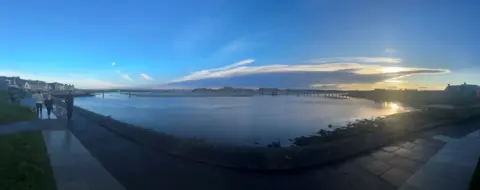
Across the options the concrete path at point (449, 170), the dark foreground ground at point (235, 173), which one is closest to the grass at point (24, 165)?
the dark foreground ground at point (235, 173)

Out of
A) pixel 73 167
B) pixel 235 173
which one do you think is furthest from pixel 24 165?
pixel 235 173

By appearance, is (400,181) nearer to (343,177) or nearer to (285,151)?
(343,177)

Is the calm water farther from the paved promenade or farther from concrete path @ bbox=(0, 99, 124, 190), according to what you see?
concrete path @ bbox=(0, 99, 124, 190)

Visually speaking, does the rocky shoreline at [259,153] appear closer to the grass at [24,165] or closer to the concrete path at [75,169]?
the concrete path at [75,169]

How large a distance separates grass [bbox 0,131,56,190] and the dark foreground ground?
6.75 ft

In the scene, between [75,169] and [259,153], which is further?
[259,153]

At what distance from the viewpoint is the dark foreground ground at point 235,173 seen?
9.64 meters

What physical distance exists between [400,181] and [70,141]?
49.3 ft

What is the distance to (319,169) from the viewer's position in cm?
1198

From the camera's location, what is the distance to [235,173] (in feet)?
36.2

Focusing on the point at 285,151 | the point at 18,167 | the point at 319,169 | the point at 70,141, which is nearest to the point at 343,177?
the point at 319,169

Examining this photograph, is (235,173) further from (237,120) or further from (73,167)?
(237,120)

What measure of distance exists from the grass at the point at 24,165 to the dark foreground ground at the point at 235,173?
6.75ft

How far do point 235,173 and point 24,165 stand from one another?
700cm
